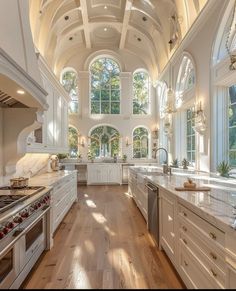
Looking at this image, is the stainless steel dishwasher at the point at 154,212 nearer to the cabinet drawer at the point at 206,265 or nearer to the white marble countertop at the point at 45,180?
the cabinet drawer at the point at 206,265

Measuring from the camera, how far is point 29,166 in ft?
15.2

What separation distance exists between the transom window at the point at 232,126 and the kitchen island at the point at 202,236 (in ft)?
6.26

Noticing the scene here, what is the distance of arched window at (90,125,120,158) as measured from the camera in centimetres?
1041

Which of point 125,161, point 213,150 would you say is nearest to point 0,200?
Result: point 213,150

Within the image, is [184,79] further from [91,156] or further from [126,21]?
[91,156]

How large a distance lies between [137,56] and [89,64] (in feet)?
6.77

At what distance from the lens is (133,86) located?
10719 mm

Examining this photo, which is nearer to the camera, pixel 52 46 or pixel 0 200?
pixel 0 200

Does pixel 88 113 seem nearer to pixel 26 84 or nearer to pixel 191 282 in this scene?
pixel 26 84

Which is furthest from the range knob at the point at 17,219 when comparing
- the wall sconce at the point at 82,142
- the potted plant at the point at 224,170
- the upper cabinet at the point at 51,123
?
the wall sconce at the point at 82,142

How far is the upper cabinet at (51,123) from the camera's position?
4.49 metres

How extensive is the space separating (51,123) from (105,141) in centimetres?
516

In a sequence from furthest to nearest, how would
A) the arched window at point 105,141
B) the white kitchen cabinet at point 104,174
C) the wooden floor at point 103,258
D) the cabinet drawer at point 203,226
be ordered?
the arched window at point 105,141, the white kitchen cabinet at point 104,174, the wooden floor at point 103,258, the cabinet drawer at point 203,226

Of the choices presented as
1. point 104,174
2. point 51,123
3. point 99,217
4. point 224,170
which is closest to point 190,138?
point 224,170
